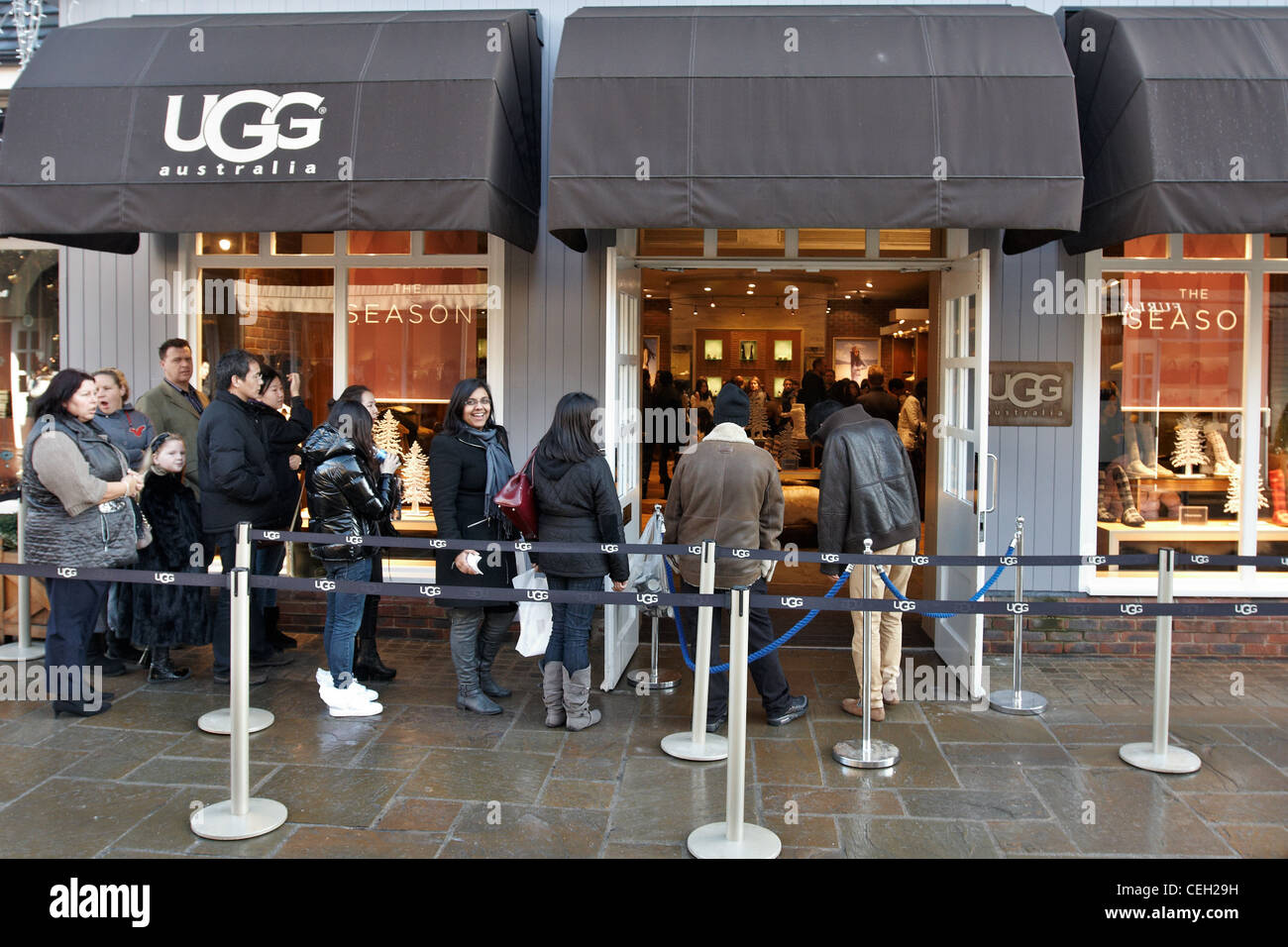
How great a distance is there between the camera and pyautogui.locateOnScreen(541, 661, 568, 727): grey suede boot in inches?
238

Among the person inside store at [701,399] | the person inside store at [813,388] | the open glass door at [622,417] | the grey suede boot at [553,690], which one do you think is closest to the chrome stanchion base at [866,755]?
the grey suede boot at [553,690]

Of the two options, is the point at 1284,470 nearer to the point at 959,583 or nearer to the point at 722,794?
the point at 959,583

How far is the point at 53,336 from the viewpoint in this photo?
28.0 feet

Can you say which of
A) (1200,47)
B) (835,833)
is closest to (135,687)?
(835,833)

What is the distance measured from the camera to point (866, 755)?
5562mm

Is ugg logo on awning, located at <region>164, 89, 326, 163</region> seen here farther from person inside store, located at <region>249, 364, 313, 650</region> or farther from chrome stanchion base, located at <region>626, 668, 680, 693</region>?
chrome stanchion base, located at <region>626, 668, 680, 693</region>

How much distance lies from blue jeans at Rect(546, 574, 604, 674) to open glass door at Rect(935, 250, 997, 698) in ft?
8.17

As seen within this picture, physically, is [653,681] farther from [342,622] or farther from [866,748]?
[342,622]

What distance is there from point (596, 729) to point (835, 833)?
174 centimetres

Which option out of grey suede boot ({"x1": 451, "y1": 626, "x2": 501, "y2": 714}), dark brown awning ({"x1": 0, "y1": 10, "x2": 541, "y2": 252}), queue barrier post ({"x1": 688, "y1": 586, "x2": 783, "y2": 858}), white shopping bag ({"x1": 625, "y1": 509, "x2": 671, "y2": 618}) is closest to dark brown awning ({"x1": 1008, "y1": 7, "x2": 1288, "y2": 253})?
white shopping bag ({"x1": 625, "y1": 509, "x2": 671, "y2": 618})

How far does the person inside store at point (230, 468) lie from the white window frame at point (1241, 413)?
558cm

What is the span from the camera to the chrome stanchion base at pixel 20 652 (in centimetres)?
722

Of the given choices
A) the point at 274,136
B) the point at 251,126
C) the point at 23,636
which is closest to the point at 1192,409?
the point at 274,136

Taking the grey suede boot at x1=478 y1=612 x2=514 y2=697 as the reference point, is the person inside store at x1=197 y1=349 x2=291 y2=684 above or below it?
above
